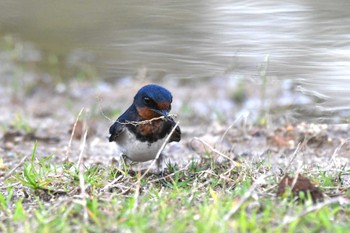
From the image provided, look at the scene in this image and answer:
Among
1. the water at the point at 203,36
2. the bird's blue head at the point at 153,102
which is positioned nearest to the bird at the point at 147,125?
the bird's blue head at the point at 153,102

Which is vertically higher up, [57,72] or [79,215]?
[79,215]

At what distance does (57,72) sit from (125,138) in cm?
502

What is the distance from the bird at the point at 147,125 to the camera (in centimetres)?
461

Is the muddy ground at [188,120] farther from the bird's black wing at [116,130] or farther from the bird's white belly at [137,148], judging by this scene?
the bird's white belly at [137,148]

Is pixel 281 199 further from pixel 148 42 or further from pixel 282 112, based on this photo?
pixel 148 42

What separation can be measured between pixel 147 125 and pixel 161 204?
1.19 meters

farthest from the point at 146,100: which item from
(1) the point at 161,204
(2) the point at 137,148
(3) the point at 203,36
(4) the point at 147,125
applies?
(3) the point at 203,36

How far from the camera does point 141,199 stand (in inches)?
148

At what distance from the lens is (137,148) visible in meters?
4.73

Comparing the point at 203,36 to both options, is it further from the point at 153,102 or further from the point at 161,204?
the point at 161,204

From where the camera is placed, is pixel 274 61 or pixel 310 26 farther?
pixel 310 26

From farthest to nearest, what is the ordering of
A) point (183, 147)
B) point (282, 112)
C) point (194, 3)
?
point (194, 3) < point (282, 112) < point (183, 147)

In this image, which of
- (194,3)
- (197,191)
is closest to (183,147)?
(197,191)

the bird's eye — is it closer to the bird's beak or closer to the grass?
the bird's beak
